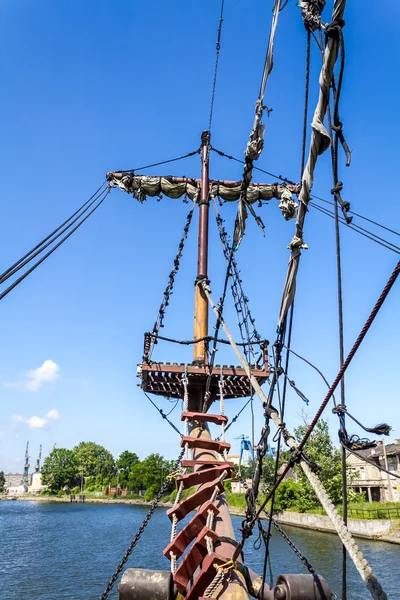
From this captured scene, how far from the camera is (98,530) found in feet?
149

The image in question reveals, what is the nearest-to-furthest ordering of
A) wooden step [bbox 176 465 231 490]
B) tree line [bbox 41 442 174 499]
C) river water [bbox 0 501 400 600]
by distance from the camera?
wooden step [bbox 176 465 231 490]
river water [bbox 0 501 400 600]
tree line [bbox 41 442 174 499]

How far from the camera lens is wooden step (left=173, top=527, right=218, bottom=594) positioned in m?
6.48

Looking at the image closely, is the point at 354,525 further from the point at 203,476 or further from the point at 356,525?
the point at 203,476

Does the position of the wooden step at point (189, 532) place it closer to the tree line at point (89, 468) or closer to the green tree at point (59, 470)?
the tree line at point (89, 468)

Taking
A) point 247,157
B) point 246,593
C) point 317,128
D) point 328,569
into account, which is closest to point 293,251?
point 317,128

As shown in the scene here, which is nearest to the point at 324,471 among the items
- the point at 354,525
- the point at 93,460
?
the point at 354,525

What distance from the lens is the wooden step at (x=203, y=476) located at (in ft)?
26.1

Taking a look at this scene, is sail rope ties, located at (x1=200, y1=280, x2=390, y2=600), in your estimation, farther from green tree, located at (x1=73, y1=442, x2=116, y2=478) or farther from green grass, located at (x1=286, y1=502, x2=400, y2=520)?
green tree, located at (x1=73, y1=442, x2=116, y2=478)

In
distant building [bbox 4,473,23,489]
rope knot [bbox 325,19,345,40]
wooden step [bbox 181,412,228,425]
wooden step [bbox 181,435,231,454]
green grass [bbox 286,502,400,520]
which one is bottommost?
distant building [bbox 4,473,23,489]

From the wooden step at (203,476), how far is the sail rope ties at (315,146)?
4.42 meters

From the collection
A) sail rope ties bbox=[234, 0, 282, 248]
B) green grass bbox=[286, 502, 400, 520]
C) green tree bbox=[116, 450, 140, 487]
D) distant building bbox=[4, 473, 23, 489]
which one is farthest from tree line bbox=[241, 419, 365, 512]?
distant building bbox=[4, 473, 23, 489]

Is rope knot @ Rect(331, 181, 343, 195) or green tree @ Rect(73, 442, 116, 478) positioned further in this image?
green tree @ Rect(73, 442, 116, 478)

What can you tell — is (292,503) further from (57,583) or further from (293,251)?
(293,251)

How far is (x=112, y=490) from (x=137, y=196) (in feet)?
326
